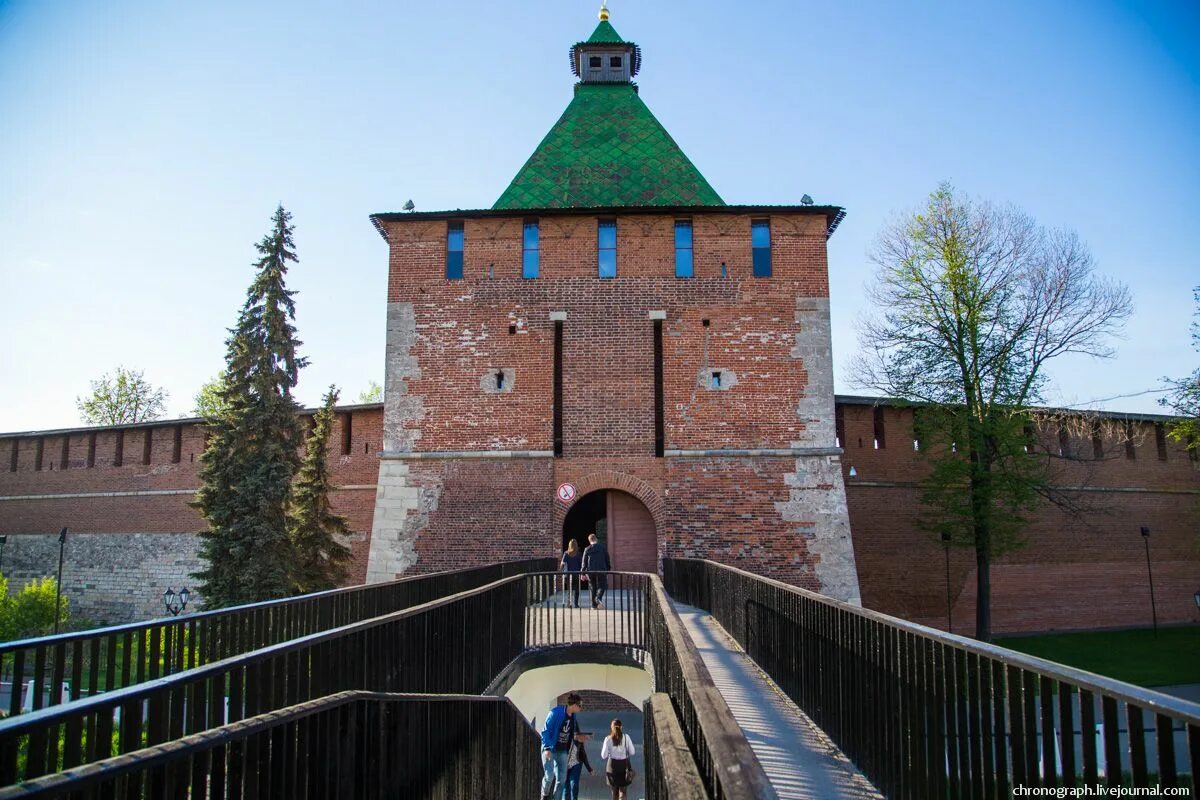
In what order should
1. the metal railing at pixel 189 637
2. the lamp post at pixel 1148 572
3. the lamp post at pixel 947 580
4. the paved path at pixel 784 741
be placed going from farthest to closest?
the lamp post at pixel 1148 572 < the lamp post at pixel 947 580 < the paved path at pixel 784 741 < the metal railing at pixel 189 637

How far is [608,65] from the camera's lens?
22.7 metres

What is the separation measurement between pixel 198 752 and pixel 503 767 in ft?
19.7

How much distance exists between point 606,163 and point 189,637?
16.4 meters

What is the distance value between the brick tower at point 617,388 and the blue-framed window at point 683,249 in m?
0.05

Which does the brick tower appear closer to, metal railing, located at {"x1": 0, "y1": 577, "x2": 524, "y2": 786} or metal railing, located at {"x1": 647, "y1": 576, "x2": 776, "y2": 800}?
metal railing, located at {"x1": 0, "y1": 577, "x2": 524, "y2": 786}

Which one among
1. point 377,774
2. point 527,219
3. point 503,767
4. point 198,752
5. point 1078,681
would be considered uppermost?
point 527,219

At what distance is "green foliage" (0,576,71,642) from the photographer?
70.3 ft

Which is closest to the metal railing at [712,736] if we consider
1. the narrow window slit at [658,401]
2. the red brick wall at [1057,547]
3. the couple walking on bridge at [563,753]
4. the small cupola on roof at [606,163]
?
the couple walking on bridge at [563,753]

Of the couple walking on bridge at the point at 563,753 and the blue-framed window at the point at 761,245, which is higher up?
the blue-framed window at the point at 761,245

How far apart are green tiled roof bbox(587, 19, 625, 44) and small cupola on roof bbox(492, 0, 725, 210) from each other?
1137 mm

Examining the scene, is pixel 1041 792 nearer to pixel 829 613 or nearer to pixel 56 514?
pixel 829 613

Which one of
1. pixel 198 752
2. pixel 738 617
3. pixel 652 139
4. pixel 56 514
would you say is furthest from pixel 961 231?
pixel 56 514

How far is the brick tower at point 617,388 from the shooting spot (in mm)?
16641

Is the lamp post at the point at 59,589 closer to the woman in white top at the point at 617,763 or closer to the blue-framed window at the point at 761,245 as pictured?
the woman in white top at the point at 617,763
